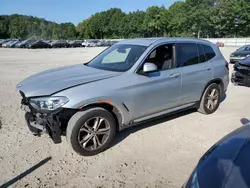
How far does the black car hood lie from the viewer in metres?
1.73

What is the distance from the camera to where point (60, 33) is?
101 meters

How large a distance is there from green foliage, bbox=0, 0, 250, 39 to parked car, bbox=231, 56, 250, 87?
63828 millimetres

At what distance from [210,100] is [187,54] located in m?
1.33

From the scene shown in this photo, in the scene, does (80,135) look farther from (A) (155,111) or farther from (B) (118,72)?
(A) (155,111)

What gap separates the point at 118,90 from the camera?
385cm

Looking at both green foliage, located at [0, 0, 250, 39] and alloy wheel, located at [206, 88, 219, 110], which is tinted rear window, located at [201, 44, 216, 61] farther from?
green foliage, located at [0, 0, 250, 39]

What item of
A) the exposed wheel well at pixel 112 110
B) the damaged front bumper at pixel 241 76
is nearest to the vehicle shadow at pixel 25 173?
the exposed wheel well at pixel 112 110

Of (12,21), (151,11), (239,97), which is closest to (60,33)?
(12,21)

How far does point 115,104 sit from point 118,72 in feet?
1.93

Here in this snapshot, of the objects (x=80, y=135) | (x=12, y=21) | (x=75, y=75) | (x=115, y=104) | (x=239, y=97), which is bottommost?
(x=239, y=97)

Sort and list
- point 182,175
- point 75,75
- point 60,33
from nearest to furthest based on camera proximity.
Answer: point 182,175 < point 75,75 < point 60,33

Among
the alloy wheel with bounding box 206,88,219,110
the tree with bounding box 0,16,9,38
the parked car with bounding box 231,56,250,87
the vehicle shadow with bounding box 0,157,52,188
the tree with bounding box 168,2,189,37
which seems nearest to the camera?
the vehicle shadow with bounding box 0,157,52,188

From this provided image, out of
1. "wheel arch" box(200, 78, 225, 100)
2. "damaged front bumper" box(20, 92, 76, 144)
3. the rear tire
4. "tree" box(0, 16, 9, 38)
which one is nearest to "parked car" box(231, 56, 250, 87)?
"wheel arch" box(200, 78, 225, 100)

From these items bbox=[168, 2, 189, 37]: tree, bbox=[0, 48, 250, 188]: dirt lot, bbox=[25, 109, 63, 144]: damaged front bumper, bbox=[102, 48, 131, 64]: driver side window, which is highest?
bbox=[168, 2, 189, 37]: tree
